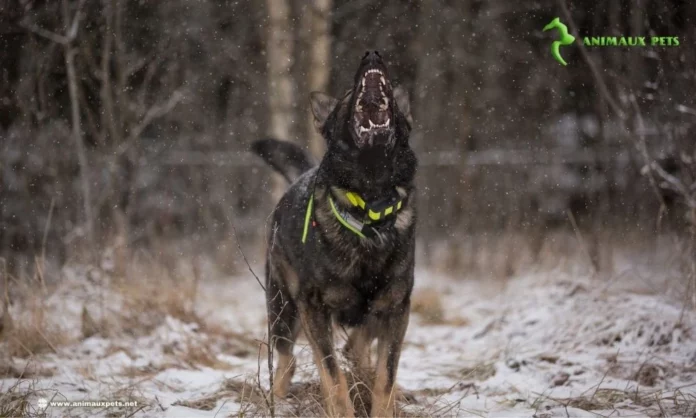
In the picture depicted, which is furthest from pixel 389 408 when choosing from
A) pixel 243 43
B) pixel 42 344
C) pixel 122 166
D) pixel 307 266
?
pixel 243 43

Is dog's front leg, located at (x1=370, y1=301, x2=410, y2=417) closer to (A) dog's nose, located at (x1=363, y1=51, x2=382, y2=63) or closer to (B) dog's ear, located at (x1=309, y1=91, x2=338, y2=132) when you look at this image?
(B) dog's ear, located at (x1=309, y1=91, x2=338, y2=132)

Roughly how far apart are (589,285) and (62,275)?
5.36m

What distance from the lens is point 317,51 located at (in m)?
8.99

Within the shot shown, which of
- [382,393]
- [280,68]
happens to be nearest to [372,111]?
[382,393]

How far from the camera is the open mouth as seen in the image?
3541mm

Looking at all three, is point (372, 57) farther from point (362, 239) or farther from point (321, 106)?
point (362, 239)

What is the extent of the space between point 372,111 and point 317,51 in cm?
561

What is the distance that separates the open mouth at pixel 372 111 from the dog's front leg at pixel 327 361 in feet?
3.39

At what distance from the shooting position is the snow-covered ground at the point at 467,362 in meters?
3.76

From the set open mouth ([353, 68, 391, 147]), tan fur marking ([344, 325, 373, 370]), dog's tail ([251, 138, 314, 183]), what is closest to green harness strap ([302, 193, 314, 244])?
open mouth ([353, 68, 391, 147])

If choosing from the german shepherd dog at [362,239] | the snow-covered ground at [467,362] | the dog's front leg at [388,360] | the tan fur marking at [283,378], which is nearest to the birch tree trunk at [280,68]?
the snow-covered ground at [467,362]

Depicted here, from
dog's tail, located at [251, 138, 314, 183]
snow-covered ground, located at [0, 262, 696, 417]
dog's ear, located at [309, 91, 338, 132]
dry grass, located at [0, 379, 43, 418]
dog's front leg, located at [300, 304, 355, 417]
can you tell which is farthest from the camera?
dog's tail, located at [251, 138, 314, 183]

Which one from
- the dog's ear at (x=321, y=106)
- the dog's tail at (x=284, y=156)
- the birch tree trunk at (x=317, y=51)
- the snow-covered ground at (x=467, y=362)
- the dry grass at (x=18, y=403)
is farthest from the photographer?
the birch tree trunk at (x=317, y=51)

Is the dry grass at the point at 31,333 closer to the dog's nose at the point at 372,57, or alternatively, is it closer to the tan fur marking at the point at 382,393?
the tan fur marking at the point at 382,393
